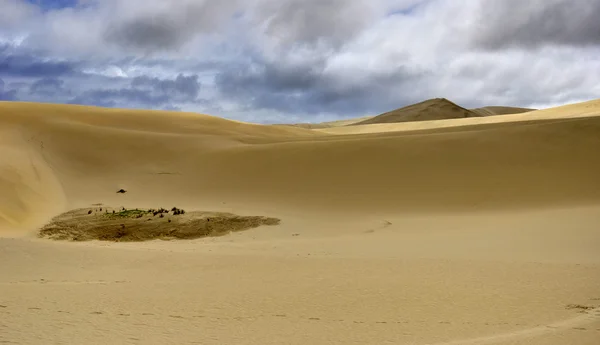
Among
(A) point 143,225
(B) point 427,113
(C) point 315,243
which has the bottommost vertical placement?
(C) point 315,243

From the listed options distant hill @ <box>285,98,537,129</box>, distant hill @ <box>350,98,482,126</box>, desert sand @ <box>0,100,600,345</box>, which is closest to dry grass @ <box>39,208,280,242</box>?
desert sand @ <box>0,100,600,345</box>

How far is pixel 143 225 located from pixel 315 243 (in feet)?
14.6

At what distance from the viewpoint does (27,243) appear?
428 inches

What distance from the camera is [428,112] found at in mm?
77812

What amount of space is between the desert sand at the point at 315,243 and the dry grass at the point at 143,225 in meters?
0.50

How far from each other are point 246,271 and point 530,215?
25.4ft

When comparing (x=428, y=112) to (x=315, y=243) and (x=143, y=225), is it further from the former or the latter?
(x=315, y=243)

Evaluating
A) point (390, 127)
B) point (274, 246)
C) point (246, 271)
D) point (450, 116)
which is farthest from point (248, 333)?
point (450, 116)

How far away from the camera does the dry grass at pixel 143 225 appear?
13953 mm

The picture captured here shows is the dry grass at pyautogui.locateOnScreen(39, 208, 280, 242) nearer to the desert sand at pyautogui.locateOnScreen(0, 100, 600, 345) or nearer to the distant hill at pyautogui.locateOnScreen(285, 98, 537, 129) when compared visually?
the desert sand at pyautogui.locateOnScreen(0, 100, 600, 345)

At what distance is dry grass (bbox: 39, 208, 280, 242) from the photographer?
549 inches

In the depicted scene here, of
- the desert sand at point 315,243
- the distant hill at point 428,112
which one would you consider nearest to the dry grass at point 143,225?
the desert sand at point 315,243

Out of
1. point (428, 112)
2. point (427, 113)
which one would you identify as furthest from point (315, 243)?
point (428, 112)

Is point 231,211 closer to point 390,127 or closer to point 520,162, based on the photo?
point 520,162
